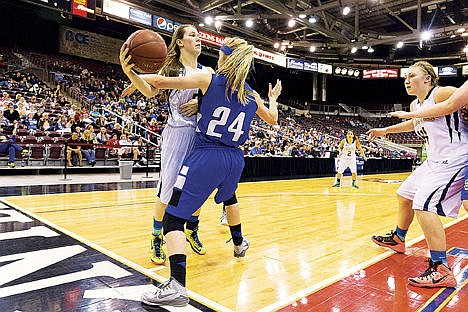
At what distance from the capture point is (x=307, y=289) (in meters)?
2.33

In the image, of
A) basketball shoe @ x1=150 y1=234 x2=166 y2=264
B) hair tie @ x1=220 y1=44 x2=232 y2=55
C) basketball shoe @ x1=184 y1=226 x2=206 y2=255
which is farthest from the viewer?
basketball shoe @ x1=184 y1=226 x2=206 y2=255

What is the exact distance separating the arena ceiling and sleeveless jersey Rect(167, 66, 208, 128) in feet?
46.6

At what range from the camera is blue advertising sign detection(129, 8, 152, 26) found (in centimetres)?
1477

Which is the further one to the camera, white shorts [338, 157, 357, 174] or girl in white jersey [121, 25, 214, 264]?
white shorts [338, 157, 357, 174]

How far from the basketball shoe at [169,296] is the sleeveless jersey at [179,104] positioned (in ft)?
3.76

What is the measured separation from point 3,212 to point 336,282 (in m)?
4.15

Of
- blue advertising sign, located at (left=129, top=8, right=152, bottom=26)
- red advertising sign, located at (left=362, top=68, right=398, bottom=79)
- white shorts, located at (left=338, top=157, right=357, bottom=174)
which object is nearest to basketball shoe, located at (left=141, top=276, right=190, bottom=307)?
white shorts, located at (left=338, top=157, right=357, bottom=174)

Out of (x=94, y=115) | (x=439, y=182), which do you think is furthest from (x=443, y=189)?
(x=94, y=115)

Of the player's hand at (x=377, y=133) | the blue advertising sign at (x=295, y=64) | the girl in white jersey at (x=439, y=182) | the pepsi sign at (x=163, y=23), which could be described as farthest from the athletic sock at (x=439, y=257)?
the blue advertising sign at (x=295, y=64)

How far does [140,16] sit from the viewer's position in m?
15.1

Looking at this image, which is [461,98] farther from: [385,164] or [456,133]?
[385,164]

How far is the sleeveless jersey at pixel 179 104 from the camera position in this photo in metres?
2.63

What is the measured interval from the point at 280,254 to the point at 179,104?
159cm

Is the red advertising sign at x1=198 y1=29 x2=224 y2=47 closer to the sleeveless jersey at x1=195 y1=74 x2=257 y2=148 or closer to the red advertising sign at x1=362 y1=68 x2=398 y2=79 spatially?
the red advertising sign at x1=362 y1=68 x2=398 y2=79
